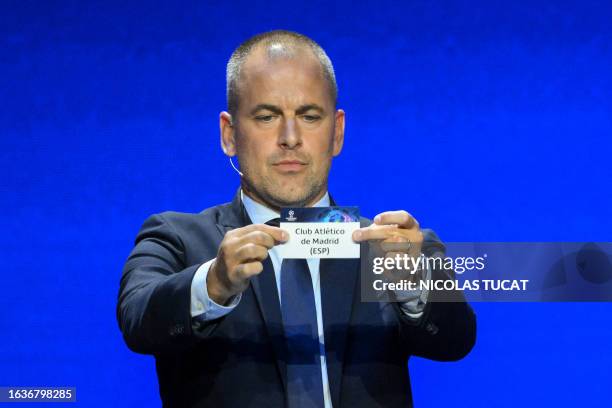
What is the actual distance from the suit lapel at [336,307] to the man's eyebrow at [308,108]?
27 centimetres

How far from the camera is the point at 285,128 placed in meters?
1.69

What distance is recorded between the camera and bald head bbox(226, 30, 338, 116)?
1.74m

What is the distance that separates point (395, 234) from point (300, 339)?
264mm

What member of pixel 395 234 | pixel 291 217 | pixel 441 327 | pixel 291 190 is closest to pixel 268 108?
pixel 291 190

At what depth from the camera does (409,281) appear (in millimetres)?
1493

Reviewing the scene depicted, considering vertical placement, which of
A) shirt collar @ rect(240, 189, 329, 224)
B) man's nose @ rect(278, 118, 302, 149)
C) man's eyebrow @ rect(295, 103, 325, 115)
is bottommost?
shirt collar @ rect(240, 189, 329, 224)

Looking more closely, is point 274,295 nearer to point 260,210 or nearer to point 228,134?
point 260,210

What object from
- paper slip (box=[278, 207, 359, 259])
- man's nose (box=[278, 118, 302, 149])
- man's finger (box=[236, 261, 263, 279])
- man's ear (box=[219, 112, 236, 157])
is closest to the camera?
man's finger (box=[236, 261, 263, 279])

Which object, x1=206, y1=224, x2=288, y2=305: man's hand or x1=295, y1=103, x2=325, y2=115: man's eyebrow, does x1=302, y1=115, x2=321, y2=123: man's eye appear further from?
x1=206, y1=224, x2=288, y2=305: man's hand

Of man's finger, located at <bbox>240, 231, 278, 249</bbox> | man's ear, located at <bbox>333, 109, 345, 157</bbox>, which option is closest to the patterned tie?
man's finger, located at <bbox>240, 231, 278, 249</bbox>

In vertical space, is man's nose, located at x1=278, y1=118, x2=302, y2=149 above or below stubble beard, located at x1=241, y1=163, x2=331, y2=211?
above

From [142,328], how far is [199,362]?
5.0 inches

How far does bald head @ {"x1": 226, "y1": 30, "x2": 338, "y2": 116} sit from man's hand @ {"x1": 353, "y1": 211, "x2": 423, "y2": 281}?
0.39 meters

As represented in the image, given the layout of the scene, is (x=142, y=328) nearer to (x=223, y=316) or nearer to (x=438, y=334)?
(x=223, y=316)
